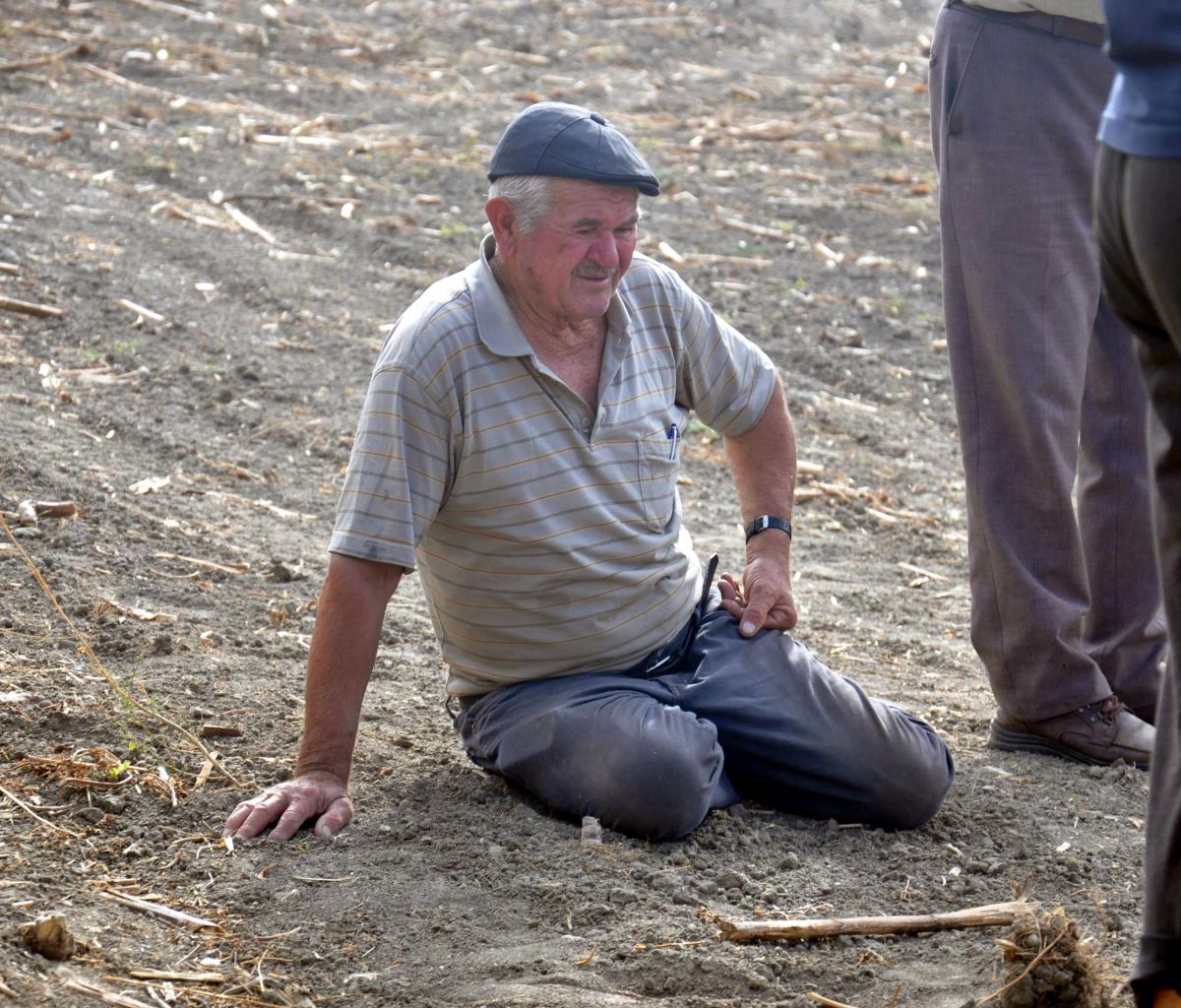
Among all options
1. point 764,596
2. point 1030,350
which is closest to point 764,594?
point 764,596

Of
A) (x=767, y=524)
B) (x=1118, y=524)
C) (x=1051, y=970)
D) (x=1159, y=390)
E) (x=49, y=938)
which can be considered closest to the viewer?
(x=1159, y=390)

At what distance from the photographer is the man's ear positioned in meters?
3.76

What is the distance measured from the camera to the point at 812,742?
395 centimetres

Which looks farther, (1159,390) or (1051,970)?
(1051,970)

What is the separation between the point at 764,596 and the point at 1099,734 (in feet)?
3.45

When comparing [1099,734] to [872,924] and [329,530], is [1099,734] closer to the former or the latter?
[872,924]

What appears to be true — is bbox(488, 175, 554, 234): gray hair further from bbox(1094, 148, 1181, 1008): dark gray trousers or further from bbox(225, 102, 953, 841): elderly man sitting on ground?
bbox(1094, 148, 1181, 1008): dark gray trousers

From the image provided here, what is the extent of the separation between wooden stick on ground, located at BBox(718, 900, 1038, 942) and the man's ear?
166 centimetres

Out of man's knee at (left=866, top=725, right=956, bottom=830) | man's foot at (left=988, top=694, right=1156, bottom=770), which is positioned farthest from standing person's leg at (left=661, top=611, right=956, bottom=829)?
man's foot at (left=988, top=694, right=1156, bottom=770)

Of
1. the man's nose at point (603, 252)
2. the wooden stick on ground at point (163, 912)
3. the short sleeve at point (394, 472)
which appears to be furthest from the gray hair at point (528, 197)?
the wooden stick on ground at point (163, 912)

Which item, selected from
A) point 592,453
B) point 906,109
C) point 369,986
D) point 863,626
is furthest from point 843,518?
point 906,109

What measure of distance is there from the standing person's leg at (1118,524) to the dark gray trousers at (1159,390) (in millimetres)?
2451

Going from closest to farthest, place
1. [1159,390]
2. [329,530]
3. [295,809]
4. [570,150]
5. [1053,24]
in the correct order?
[1159,390] → [295,809] → [570,150] → [1053,24] → [329,530]

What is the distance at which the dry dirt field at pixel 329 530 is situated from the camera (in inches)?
127
